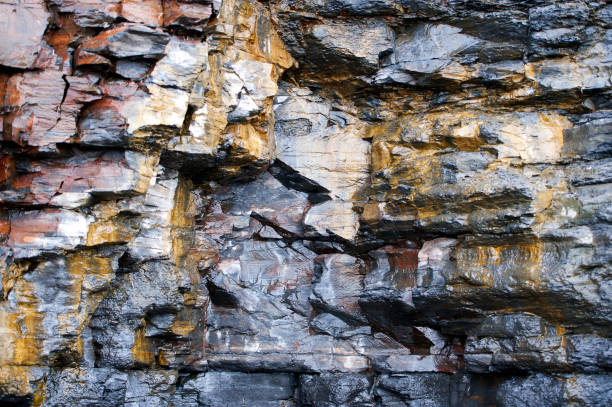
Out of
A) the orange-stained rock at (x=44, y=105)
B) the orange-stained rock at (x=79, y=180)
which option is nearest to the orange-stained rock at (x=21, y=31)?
the orange-stained rock at (x=44, y=105)

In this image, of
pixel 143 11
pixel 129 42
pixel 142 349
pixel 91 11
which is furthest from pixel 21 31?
pixel 142 349

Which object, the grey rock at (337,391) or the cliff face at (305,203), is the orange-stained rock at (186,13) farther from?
the grey rock at (337,391)

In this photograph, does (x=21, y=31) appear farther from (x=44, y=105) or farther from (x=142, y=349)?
(x=142, y=349)

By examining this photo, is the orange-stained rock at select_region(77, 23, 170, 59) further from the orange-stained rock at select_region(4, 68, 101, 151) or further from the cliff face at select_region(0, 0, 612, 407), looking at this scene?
the orange-stained rock at select_region(4, 68, 101, 151)

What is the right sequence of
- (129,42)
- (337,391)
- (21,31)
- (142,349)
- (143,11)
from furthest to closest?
(337,391) → (142,349) → (143,11) → (129,42) → (21,31)

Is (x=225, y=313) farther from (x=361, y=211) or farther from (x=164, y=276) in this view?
(x=361, y=211)

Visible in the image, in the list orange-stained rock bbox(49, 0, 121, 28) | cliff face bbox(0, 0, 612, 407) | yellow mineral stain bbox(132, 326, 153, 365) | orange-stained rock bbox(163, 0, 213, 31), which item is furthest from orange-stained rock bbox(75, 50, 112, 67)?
yellow mineral stain bbox(132, 326, 153, 365)

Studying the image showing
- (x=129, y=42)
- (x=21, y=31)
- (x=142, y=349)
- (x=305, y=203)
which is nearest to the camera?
(x=21, y=31)

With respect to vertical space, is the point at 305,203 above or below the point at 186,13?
below

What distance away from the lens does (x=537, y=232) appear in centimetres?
782

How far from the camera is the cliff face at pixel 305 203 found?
7301 millimetres

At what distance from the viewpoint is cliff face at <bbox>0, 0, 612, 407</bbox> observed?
730 cm

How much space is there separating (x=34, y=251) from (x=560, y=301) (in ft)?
19.2

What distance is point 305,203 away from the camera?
9180mm
